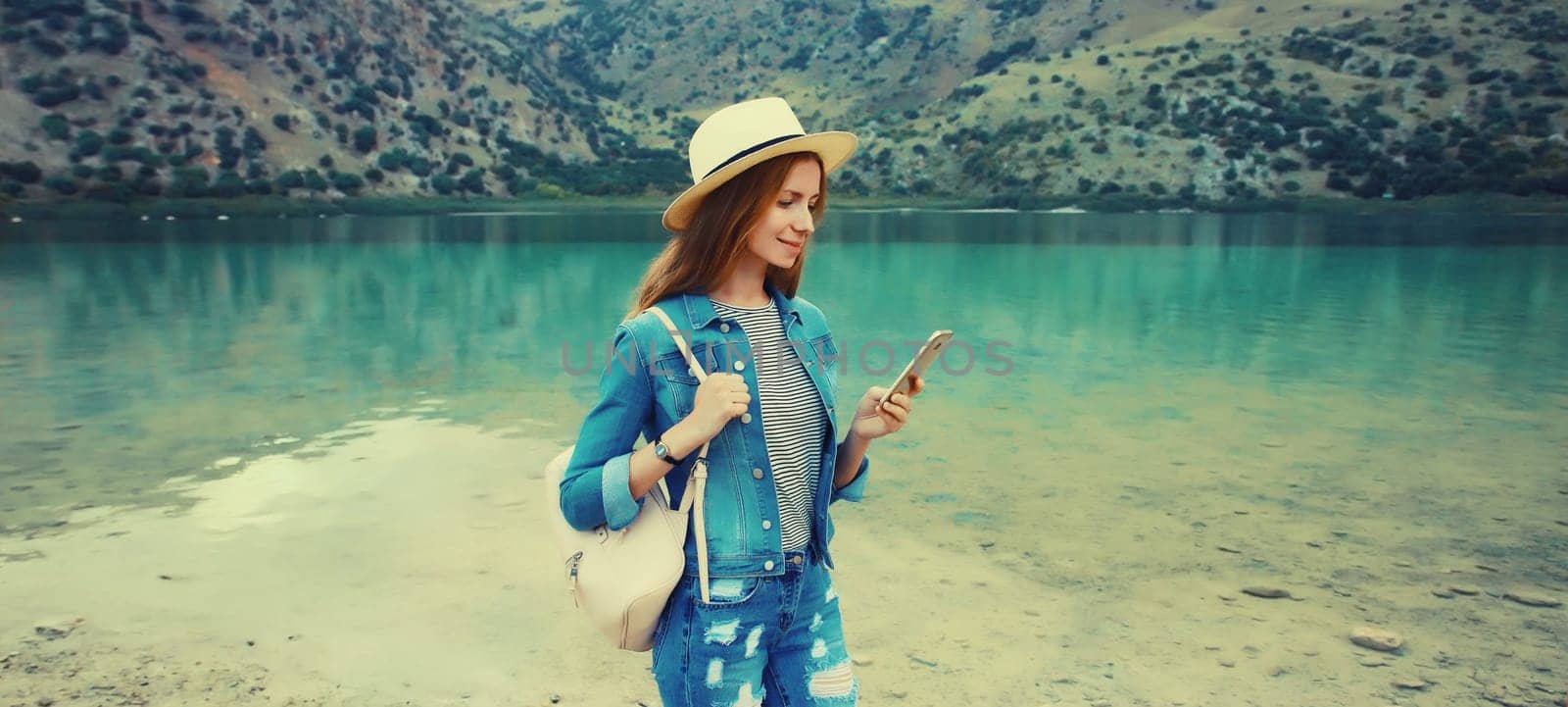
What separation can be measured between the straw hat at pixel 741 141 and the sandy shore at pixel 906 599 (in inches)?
92.1

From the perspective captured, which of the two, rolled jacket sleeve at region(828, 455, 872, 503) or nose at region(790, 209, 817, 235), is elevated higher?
nose at region(790, 209, 817, 235)

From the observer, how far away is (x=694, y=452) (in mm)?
2031

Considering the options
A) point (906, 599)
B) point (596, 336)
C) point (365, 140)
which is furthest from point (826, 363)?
point (365, 140)

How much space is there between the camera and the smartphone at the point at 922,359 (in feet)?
6.57

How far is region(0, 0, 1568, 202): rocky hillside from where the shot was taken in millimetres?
65438

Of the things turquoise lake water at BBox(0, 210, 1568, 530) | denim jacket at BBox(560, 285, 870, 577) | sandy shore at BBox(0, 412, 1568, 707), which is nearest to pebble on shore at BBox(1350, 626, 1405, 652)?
sandy shore at BBox(0, 412, 1568, 707)

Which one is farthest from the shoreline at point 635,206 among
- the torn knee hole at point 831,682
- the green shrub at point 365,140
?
the torn knee hole at point 831,682

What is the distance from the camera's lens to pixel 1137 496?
6.49m

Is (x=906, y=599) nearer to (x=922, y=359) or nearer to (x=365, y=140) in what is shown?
(x=922, y=359)

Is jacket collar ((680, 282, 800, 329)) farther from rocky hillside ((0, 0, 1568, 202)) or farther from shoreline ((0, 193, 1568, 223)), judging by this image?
rocky hillside ((0, 0, 1568, 202))

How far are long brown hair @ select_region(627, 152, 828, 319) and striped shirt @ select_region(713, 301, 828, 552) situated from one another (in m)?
0.08

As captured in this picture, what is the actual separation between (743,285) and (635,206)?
78873 mm

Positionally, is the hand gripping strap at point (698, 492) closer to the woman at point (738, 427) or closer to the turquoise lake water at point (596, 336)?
the woman at point (738, 427)

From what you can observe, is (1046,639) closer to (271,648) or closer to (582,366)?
(271,648)
